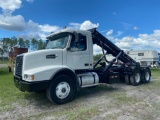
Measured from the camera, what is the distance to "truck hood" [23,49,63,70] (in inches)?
227

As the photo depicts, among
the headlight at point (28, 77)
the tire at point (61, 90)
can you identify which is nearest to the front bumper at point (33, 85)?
the headlight at point (28, 77)

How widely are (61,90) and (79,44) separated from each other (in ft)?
6.60

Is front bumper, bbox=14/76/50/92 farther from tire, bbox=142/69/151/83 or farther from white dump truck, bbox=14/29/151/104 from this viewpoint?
tire, bbox=142/69/151/83

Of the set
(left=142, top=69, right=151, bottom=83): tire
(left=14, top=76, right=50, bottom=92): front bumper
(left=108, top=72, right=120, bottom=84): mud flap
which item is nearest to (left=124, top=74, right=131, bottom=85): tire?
(left=142, top=69, right=151, bottom=83): tire

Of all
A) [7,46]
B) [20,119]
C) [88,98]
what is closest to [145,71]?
[88,98]

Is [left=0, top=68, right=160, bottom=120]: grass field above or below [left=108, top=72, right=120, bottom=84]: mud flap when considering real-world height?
below

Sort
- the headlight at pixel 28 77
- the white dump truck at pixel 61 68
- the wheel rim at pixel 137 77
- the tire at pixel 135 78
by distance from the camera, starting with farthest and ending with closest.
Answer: the wheel rim at pixel 137 77 → the tire at pixel 135 78 → the white dump truck at pixel 61 68 → the headlight at pixel 28 77

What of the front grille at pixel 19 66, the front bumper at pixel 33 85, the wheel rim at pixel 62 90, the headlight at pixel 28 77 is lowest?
the wheel rim at pixel 62 90

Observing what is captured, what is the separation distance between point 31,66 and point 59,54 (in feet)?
3.58

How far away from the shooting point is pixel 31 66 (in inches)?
227

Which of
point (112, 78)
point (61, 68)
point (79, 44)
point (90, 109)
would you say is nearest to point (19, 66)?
point (61, 68)

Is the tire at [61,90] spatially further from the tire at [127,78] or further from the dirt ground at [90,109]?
the tire at [127,78]

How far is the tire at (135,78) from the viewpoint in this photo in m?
9.61

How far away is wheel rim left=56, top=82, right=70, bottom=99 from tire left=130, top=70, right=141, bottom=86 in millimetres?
4778
